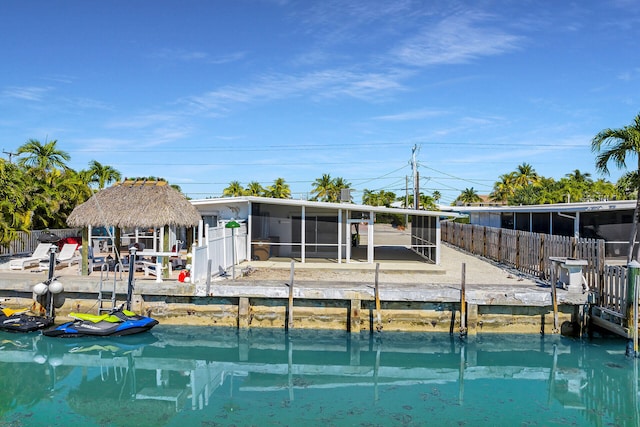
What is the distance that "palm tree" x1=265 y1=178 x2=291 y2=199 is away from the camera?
190 feet

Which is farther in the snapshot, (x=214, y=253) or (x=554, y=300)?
(x=214, y=253)

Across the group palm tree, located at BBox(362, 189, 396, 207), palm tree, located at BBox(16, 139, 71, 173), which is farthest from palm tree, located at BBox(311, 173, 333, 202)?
palm tree, located at BBox(16, 139, 71, 173)

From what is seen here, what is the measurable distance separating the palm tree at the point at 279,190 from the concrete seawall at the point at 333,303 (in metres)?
42.0

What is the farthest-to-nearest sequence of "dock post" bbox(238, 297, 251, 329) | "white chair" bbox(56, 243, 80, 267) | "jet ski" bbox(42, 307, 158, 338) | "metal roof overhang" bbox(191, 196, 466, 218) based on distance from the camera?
"metal roof overhang" bbox(191, 196, 466, 218) < "white chair" bbox(56, 243, 80, 267) < "dock post" bbox(238, 297, 251, 329) < "jet ski" bbox(42, 307, 158, 338)

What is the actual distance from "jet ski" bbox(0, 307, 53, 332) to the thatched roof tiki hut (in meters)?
2.01

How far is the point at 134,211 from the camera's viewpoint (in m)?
16.4

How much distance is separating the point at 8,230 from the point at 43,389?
10.8 metres

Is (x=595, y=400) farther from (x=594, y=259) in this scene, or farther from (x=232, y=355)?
(x=232, y=355)

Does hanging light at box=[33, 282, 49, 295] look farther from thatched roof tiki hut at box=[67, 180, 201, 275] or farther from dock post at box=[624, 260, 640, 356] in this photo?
dock post at box=[624, 260, 640, 356]

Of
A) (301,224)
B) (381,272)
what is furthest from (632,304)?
(301,224)

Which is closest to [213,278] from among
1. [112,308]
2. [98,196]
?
[112,308]

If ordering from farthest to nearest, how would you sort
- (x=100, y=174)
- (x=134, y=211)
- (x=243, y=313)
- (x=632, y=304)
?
(x=100, y=174) < (x=134, y=211) < (x=243, y=313) < (x=632, y=304)

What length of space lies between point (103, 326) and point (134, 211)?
13.2 feet

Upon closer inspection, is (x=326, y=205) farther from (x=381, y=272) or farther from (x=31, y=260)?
(x=31, y=260)
